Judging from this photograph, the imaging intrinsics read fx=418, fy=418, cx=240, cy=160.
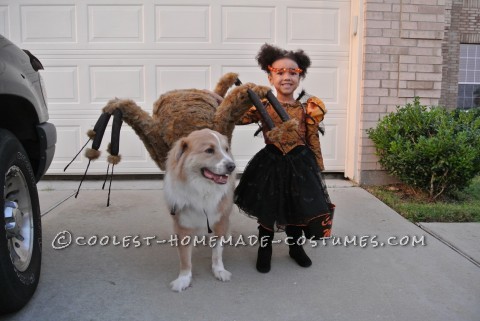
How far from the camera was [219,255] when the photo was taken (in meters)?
3.05

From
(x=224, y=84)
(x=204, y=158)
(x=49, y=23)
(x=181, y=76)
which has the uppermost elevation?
(x=49, y=23)

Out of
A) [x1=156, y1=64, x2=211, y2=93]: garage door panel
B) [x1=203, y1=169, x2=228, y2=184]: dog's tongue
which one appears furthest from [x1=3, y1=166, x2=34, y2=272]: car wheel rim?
[x1=156, y1=64, x2=211, y2=93]: garage door panel

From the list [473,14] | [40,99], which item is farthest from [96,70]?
[473,14]

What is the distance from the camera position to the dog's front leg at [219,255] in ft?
9.76

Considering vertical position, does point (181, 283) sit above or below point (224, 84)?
below

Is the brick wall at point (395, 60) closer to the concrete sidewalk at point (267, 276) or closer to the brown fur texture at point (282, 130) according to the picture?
the concrete sidewalk at point (267, 276)

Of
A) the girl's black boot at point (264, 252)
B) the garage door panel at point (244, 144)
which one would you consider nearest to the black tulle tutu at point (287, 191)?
the girl's black boot at point (264, 252)

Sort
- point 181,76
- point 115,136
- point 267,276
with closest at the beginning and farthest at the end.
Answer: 1. point 115,136
2. point 267,276
3. point 181,76

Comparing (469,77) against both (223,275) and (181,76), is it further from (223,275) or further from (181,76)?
(223,275)

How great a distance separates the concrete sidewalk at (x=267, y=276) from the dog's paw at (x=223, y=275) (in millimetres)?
44

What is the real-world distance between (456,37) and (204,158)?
960 centimetres

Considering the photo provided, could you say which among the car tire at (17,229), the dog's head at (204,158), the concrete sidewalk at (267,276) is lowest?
the concrete sidewalk at (267,276)

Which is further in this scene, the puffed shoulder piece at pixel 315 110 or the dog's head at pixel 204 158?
the puffed shoulder piece at pixel 315 110

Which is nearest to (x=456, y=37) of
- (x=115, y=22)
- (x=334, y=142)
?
(x=334, y=142)
